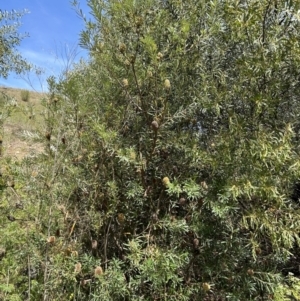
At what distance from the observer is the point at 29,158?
116 inches

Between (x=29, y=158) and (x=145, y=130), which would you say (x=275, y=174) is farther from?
(x=29, y=158)

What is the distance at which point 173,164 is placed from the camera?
2.47 m

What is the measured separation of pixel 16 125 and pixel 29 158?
2.40m

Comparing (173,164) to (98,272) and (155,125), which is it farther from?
(98,272)

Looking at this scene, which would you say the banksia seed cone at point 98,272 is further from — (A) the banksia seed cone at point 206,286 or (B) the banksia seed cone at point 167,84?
(B) the banksia seed cone at point 167,84

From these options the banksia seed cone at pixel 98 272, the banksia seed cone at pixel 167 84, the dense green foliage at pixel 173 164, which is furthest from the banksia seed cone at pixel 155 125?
the banksia seed cone at pixel 98 272

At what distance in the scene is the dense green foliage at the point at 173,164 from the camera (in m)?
2.26

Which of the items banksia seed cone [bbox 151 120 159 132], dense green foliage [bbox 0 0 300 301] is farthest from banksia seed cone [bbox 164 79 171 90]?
banksia seed cone [bbox 151 120 159 132]

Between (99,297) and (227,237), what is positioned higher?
(227,237)

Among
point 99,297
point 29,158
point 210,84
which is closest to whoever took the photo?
point 99,297

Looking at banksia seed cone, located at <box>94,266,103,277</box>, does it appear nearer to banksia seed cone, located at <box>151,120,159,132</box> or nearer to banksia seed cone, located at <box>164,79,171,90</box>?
banksia seed cone, located at <box>151,120,159,132</box>

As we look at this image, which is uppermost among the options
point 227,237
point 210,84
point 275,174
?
point 210,84

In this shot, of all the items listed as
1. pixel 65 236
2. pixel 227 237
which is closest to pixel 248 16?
pixel 227 237

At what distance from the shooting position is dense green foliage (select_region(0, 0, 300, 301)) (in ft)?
7.40
